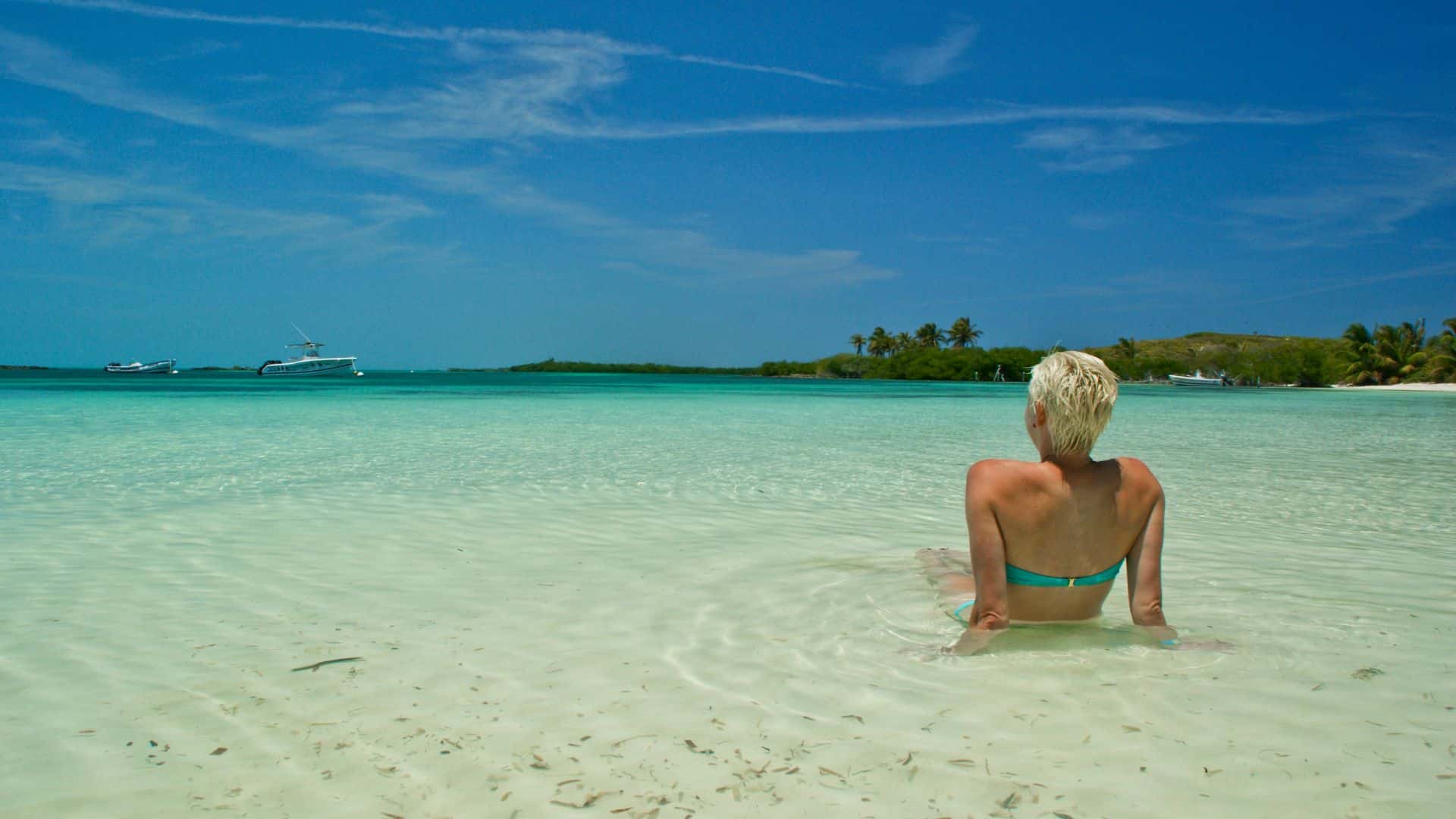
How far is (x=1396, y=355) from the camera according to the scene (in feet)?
248

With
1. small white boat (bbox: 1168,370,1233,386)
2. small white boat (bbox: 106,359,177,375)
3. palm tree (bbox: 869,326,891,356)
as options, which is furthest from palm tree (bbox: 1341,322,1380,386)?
small white boat (bbox: 106,359,177,375)

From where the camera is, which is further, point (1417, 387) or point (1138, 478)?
point (1417, 387)

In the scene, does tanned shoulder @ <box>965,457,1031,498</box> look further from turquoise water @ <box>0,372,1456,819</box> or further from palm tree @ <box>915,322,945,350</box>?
palm tree @ <box>915,322,945,350</box>

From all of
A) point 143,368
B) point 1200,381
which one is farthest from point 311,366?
point 1200,381

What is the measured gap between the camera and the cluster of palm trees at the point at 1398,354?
7150 centimetres

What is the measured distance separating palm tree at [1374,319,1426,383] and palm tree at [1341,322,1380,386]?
Answer: 1.42 ft

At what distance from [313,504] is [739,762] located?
19.8ft

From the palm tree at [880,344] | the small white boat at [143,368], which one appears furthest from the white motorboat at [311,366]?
the palm tree at [880,344]

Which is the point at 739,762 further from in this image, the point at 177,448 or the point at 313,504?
the point at 177,448

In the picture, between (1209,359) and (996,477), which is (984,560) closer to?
(996,477)

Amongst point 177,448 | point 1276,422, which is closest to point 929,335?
point 1276,422

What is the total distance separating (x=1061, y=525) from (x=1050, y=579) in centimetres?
28

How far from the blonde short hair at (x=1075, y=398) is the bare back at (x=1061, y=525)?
121 mm

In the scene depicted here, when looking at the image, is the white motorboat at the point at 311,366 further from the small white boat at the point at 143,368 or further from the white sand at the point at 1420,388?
the white sand at the point at 1420,388
